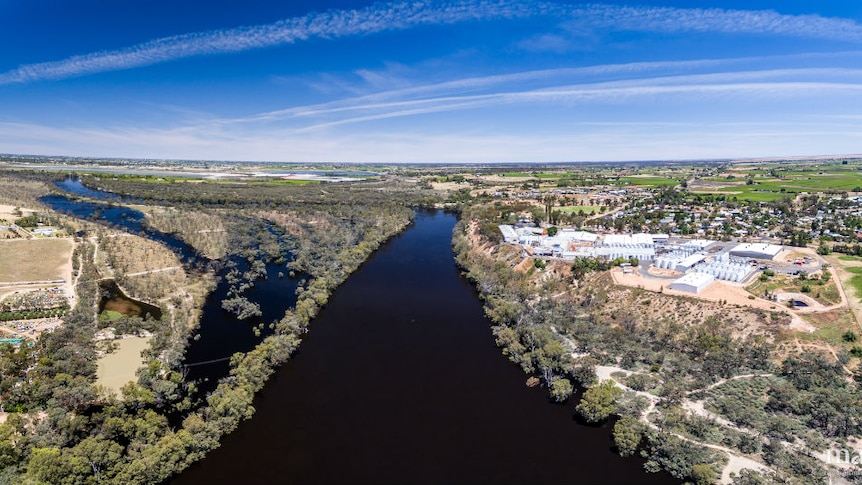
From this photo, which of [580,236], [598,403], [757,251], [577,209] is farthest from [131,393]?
[577,209]

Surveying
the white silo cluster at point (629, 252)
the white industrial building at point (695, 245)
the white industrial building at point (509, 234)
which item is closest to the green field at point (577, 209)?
the white industrial building at point (509, 234)

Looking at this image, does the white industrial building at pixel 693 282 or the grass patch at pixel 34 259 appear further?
the grass patch at pixel 34 259

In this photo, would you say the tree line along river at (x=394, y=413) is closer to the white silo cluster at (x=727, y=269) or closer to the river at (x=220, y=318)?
the river at (x=220, y=318)

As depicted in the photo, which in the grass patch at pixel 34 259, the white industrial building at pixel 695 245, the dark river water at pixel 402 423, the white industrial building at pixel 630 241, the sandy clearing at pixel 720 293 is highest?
the white industrial building at pixel 630 241

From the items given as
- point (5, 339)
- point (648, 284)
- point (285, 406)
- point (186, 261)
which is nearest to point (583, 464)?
point (285, 406)

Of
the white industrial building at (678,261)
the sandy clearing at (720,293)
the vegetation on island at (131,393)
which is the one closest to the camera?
the vegetation on island at (131,393)

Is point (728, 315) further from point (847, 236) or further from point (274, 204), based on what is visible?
point (274, 204)

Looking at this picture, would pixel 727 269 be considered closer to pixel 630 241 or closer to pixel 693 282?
pixel 693 282

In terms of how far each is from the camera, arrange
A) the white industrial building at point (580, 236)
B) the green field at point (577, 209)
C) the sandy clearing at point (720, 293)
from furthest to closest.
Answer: the green field at point (577, 209) → the white industrial building at point (580, 236) → the sandy clearing at point (720, 293)
